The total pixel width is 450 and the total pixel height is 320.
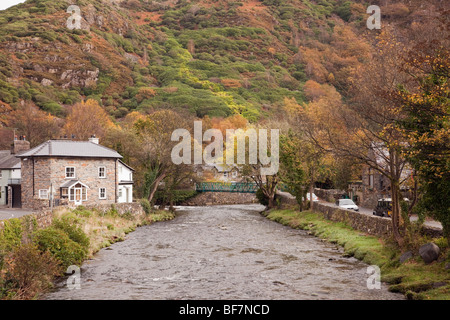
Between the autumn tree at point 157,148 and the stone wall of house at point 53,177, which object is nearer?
the stone wall of house at point 53,177

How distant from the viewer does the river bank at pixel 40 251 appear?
19016 mm

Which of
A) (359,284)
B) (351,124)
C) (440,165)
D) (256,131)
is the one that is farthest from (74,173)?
(440,165)

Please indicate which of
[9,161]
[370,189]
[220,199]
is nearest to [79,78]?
[220,199]

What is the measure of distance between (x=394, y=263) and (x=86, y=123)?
71663mm

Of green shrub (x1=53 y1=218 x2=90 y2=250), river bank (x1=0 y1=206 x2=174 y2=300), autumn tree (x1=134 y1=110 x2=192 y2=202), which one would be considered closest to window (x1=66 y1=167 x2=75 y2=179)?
river bank (x1=0 y1=206 x2=174 y2=300)

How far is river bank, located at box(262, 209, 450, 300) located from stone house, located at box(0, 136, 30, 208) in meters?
32.6

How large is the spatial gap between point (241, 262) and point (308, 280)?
5.62m

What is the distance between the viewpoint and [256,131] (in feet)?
201

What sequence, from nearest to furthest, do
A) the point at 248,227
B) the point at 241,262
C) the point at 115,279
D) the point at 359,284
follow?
1. the point at 359,284
2. the point at 115,279
3. the point at 241,262
4. the point at 248,227

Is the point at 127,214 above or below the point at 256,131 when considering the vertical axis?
below

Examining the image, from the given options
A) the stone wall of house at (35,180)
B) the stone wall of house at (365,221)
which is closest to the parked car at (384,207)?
the stone wall of house at (365,221)

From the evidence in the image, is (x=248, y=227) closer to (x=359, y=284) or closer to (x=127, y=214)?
(x=127, y=214)

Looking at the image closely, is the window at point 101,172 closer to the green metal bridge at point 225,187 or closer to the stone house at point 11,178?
the stone house at point 11,178

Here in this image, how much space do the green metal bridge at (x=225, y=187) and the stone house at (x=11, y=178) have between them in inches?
1301
